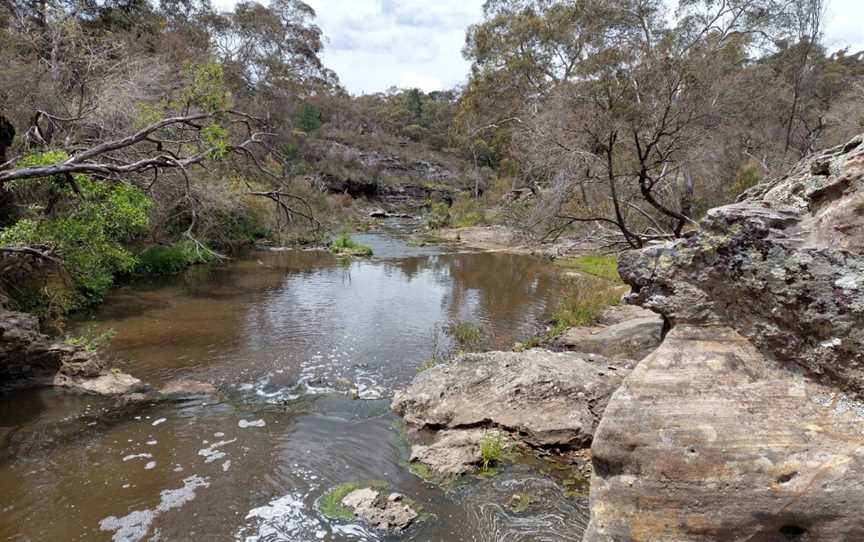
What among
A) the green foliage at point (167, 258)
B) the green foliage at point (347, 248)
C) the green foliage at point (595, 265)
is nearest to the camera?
the green foliage at point (167, 258)

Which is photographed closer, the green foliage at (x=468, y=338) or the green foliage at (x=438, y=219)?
the green foliage at (x=468, y=338)

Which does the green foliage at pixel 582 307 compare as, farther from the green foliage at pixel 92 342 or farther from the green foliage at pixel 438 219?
the green foliage at pixel 438 219

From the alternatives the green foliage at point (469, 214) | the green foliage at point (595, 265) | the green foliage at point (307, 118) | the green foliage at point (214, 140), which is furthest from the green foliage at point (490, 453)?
the green foliage at point (307, 118)

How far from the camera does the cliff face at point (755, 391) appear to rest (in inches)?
105

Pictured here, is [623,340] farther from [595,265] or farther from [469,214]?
[469,214]

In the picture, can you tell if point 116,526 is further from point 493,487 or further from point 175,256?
point 175,256

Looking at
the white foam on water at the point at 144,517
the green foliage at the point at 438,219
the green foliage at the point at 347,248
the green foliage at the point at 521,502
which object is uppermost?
the green foliage at the point at 438,219

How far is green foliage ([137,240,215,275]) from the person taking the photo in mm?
13898

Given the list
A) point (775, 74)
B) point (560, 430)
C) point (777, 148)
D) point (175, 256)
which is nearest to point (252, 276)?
point (175, 256)

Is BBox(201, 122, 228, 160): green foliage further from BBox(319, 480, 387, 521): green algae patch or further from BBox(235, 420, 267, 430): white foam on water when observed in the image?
BBox(319, 480, 387, 521): green algae patch

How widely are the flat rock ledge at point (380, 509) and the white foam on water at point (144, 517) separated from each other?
4.58 ft

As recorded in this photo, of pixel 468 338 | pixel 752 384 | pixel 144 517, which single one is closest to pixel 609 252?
pixel 468 338

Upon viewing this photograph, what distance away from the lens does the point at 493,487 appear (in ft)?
14.8

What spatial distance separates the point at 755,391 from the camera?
293cm
